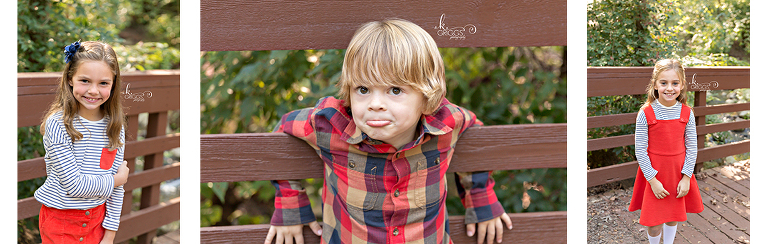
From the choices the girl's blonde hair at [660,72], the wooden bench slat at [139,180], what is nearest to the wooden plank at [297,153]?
the wooden bench slat at [139,180]

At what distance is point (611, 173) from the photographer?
139 cm

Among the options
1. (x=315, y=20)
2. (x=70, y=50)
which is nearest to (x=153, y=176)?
(x=70, y=50)

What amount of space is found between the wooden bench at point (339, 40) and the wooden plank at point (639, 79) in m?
0.20

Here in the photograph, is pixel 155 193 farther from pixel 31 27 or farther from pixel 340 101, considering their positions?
pixel 340 101

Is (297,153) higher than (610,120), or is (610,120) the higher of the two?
(610,120)

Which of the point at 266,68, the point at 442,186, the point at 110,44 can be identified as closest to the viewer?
the point at 110,44

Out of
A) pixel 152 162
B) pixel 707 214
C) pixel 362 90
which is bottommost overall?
pixel 707 214

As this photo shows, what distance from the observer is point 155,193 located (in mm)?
1425

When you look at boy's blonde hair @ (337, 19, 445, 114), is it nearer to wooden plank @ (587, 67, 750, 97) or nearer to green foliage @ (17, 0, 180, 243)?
wooden plank @ (587, 67, 750, 97)

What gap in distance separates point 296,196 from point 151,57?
29.2 inches

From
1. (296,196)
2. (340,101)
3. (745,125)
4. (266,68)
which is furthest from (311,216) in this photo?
(745,125)

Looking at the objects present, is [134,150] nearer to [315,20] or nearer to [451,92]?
[315,20]

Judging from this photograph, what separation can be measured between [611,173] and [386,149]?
0.82 m

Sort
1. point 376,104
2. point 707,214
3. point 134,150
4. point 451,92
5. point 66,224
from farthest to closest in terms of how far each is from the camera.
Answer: point 451,92 < point 707,214 < point 134,150 < point 66,224 < point 376,104
